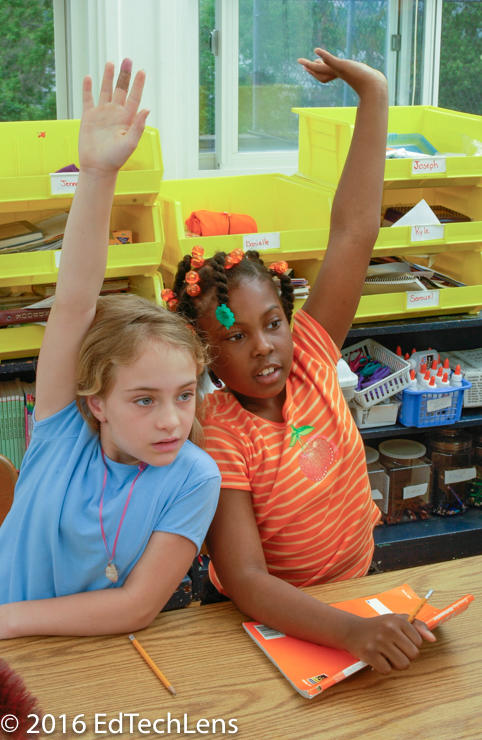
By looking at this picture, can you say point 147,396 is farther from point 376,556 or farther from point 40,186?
point 376,556

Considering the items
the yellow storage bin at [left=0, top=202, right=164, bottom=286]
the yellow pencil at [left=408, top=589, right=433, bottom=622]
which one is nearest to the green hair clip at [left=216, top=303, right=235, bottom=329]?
the yellow pencil at [left=408, top=589, right=433, bottom=622]

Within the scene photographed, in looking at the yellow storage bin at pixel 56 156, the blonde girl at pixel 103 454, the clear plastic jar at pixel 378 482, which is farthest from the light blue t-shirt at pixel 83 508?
the clear plastic jar at pixel 378 482

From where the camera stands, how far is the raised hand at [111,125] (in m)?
1.03

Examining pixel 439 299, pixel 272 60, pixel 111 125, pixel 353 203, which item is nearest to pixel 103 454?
pixel 111 125

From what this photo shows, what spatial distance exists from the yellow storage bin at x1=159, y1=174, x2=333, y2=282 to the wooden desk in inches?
52.8

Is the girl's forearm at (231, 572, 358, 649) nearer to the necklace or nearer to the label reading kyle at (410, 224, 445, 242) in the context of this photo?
the necklace

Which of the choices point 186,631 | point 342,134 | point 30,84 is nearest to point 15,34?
point 30,84

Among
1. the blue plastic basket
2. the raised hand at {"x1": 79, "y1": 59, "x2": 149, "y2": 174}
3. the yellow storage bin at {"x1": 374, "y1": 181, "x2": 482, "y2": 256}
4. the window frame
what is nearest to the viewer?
the raised hand at {"x1": 79, "y1": 59, "x2": 149, "y2": 174}

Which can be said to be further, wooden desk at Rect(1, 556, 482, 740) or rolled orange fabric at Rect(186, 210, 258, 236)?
rolled orange fabric at Rect(186, 210, 258, 236)

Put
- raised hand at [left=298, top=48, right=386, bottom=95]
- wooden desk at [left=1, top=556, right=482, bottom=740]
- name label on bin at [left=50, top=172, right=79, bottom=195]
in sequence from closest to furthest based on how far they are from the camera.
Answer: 1. wooden desk at [left=1, top=556, right=482, bottom=740]
2. raised hand at [left=298, top=48, right=386, bottom=95]
3. name label on bin at [left=50, top=172, right=79, bottom=195]

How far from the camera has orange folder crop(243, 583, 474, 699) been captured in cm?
98

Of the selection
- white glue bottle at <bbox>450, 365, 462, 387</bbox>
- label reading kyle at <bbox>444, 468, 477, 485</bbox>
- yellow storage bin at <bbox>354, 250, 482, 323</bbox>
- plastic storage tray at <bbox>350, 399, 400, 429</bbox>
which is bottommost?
label reading kyle at <bbox>444, 468, 477, 485</bbox>

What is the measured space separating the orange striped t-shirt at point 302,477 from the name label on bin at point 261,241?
972mm

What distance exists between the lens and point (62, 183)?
6.87 ft
